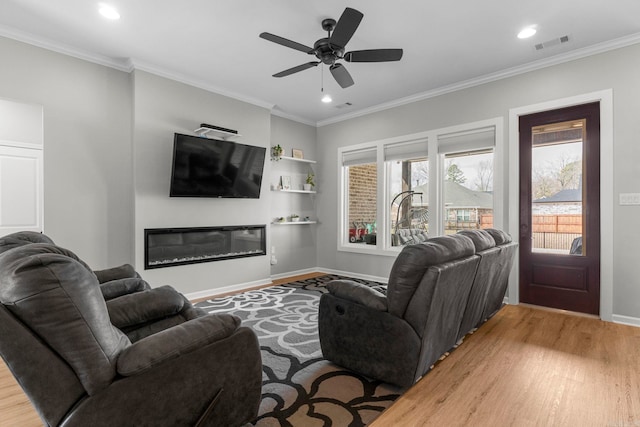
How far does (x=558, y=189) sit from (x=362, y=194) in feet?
9.51

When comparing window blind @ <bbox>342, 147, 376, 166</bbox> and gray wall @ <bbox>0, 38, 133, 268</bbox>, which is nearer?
gray wall @ <bbox>0, 38, 133, 268</bbox>

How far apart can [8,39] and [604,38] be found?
19.3ft

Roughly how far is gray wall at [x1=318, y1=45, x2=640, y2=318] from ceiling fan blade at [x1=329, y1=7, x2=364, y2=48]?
239 centimetres

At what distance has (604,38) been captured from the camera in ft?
10.6

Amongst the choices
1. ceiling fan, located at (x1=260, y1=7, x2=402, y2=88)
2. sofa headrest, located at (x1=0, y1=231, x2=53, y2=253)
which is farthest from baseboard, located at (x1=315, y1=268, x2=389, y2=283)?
sofa headrest, located at (x1=0, y1=231, x2=53, y2=253)

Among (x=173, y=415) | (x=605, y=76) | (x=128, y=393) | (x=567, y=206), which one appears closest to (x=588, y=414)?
(x=173, y=415)

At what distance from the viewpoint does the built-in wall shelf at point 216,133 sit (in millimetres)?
4221

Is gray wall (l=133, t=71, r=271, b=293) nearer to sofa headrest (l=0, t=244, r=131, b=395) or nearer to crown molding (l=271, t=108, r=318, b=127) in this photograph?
crown molding (l=271, t=108, r=318, b=127)

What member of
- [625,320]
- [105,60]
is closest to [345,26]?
[105,60]

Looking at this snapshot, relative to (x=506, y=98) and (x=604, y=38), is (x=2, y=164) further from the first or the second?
(x=604, y=38)

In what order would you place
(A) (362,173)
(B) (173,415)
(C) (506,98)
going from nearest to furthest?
1. (B) (173,415)
2. (C) (506,98)
3. (A) (362,173)

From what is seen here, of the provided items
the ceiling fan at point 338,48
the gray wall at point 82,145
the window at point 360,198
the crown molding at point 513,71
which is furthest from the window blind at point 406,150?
the gray wall at point 82,145

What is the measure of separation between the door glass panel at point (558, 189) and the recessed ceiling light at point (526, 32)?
1117 millimetres

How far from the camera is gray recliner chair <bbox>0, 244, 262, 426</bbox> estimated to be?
3.34 feet
